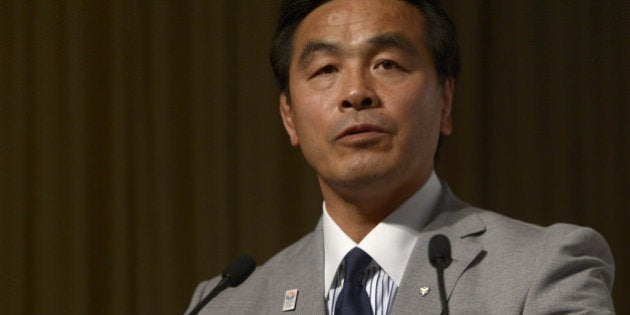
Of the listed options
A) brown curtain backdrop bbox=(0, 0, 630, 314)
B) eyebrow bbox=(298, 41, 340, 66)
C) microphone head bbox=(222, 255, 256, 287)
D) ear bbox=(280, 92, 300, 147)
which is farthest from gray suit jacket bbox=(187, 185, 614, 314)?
brown curtain backdrop bbox=(0, 0, 630, 314)

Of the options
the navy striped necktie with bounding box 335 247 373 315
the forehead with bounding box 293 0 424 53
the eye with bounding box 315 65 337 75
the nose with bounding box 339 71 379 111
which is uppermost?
the forehead with bounding box 293 0 424 53

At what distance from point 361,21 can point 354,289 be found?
57cm

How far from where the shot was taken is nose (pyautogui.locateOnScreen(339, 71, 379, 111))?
201cm

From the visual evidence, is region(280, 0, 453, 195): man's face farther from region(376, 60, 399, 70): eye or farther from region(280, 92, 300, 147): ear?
region(280, 92, 300, 147): ear

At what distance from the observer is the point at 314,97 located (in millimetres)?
2115

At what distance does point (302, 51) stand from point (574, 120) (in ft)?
5.03

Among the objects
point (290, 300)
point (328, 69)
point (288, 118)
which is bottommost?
point (290, 300)

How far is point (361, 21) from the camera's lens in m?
2.13

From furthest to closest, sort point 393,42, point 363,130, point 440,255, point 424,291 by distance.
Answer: point 393,42, point 363,130, point 424,291, point 440,255

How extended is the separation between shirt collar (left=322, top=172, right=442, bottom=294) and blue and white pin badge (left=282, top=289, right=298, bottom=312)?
0.07 meters

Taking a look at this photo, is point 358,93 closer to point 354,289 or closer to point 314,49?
point 314,49

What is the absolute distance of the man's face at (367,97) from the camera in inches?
79.2

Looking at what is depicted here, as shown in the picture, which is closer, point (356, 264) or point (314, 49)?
point (356, 264)

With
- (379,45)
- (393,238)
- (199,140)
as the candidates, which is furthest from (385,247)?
(199,140)
